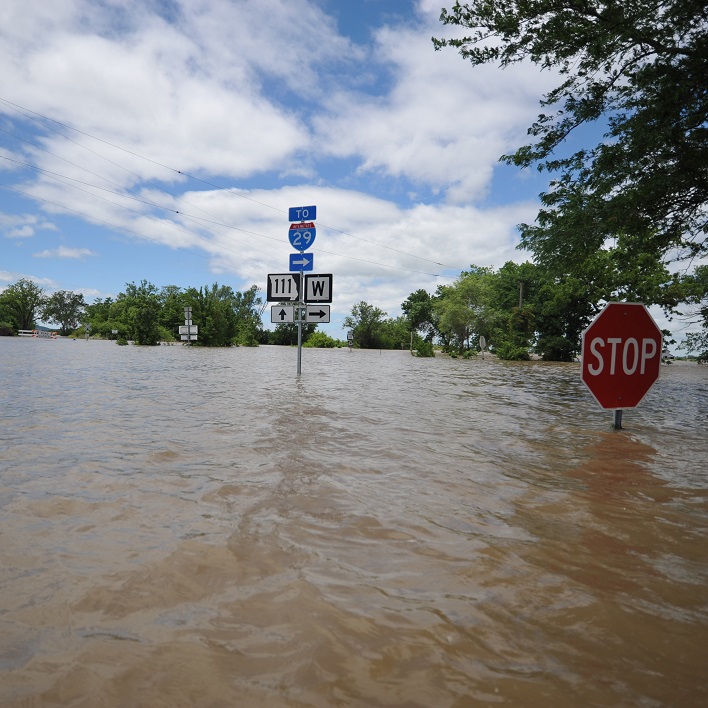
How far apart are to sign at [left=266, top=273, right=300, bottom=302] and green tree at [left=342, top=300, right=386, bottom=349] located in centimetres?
5519

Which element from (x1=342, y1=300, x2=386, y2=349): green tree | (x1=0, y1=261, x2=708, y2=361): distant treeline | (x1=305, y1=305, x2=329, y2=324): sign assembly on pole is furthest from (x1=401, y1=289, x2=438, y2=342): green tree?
(x1=305, y1=305, x2=329, y2=324): sign assembly on pole

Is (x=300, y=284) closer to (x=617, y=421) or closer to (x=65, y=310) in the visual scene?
(x=617, y=421)

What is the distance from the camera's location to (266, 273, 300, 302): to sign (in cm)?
1216

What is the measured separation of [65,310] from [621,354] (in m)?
148

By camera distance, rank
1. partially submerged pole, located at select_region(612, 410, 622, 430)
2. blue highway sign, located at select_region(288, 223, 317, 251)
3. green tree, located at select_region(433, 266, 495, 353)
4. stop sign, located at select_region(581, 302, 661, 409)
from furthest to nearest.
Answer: green tree, located at select_region(433, 266, 495, 353) → blue highway sign, located at select_region(288, 223, 317, 251) → partially submerged pole, located at select_region(612, 410, 622, 430) → stop sign, located at select_region(581, 302, 661, 409)

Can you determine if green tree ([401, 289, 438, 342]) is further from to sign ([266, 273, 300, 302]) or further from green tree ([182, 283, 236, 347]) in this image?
to sign ([266, 273, 300, 302])

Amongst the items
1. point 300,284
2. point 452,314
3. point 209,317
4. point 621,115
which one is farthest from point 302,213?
point 452,314

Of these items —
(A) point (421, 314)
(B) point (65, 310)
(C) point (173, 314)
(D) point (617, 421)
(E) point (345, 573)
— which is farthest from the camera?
(B) point (65, 310)

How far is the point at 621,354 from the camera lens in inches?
213

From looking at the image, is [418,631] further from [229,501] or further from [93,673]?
[229,501]

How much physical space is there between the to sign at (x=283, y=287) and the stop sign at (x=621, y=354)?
26.6 ft

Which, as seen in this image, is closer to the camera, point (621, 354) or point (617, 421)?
point (621, 354)

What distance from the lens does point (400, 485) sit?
3336mm

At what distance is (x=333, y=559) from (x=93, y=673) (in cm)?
101
